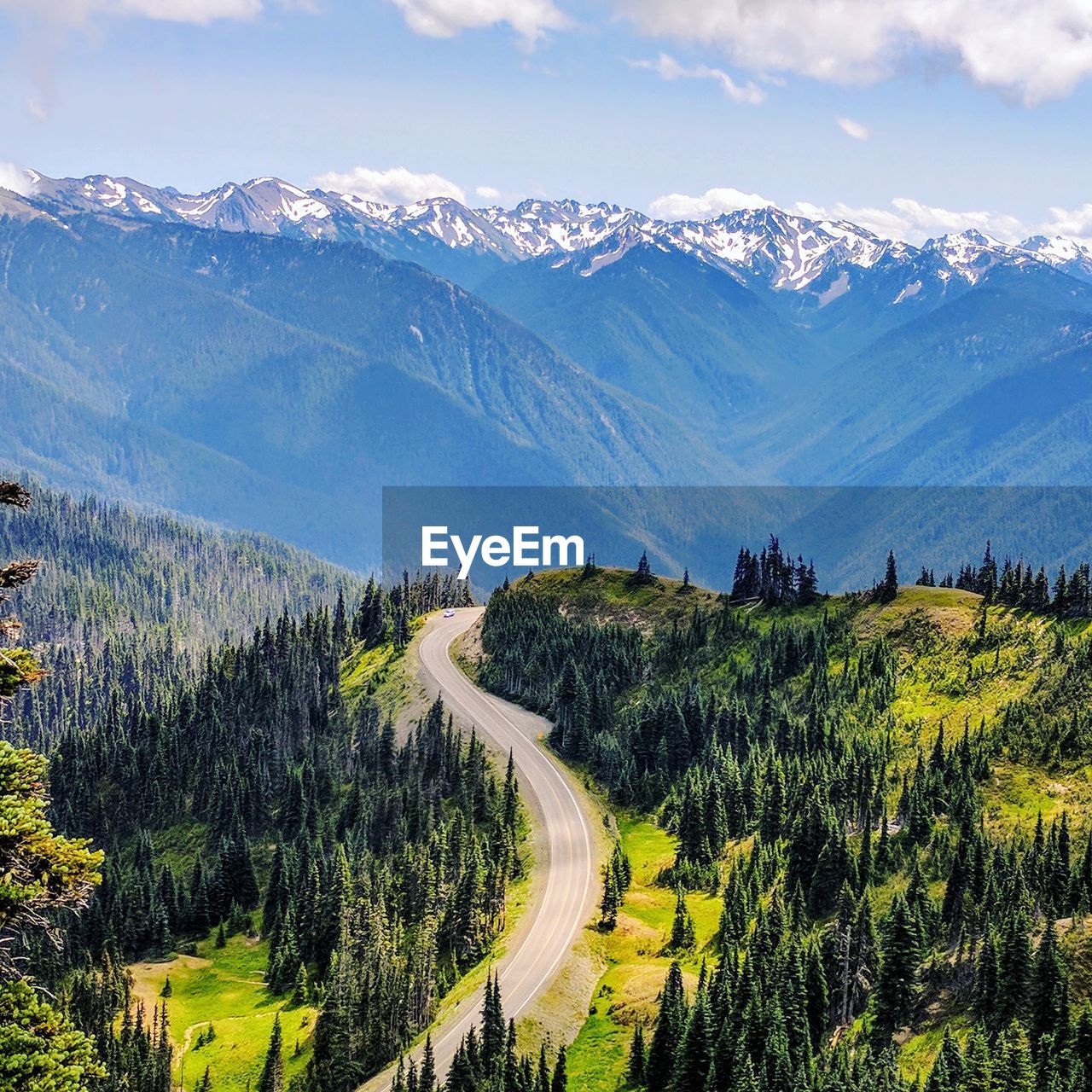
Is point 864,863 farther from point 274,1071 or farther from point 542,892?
point 274,1071

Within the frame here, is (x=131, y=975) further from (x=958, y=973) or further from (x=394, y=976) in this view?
(x=958, y=973)

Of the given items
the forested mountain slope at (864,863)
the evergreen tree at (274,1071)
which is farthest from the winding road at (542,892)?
the evergreen tree at (274,1071)

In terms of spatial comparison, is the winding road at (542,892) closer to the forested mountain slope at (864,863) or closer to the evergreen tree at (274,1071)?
the forested mountain slope at (864,863)

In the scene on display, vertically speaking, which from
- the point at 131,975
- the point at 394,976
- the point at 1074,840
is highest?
the point at 1074,840

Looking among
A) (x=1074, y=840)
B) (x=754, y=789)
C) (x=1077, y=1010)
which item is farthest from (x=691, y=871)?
(x=1077, y=1010)

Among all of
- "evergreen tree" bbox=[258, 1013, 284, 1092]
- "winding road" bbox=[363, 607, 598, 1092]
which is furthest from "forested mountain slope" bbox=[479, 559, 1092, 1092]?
"evergreen tree" bbox=[258, 1013, 284, 1092]

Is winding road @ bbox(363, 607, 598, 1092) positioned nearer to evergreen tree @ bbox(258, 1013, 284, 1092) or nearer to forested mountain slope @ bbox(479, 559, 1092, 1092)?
forested mountain slope @ bbox(479, 559, 1092, 1092)
